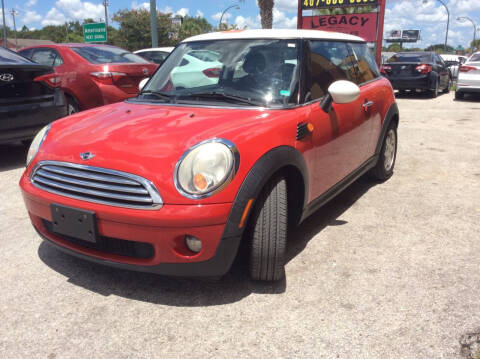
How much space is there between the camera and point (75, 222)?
2.38 metres

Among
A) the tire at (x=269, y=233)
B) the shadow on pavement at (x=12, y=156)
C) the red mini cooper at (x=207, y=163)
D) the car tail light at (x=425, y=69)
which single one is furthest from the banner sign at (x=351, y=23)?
the tire at (x=269, y=233)

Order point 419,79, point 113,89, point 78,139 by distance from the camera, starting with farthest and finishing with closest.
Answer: point 419,79
point 113,89
point 78,139

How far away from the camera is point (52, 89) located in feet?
18.4

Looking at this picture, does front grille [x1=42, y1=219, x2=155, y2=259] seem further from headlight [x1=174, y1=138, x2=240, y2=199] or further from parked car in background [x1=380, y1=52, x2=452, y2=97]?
parked car in background [x1=380, y1=52, x2=452, y2=97]

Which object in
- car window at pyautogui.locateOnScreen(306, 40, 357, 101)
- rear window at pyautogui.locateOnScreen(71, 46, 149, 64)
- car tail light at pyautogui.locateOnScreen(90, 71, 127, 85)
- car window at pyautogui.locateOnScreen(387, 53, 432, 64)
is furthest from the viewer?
car window at pyautogui.locateOnScreen(387, 53, 432, 64)

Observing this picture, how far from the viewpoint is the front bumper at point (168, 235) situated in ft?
7.24

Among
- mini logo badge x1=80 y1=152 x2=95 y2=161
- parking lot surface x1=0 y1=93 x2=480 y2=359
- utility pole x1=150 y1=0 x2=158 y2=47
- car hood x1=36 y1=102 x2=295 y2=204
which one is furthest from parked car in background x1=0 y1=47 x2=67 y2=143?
utility pole x1=150 y1=0 x2=158 y2=47

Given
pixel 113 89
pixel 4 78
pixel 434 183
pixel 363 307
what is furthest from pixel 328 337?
pixel 113 89

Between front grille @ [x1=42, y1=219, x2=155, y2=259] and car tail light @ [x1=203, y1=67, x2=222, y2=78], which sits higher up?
car tail light @ [x1=203, y1=67, x2=222, y2=78]

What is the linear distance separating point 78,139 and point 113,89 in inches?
158

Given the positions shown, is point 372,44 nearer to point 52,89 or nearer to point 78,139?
point 52,89

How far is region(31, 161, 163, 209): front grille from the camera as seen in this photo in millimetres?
2244

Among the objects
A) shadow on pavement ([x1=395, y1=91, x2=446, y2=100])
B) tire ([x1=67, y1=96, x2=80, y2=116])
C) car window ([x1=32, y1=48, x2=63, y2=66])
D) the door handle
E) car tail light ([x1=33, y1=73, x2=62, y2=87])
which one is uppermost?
car window ([x1=32, y1=48, x2=63, y2=66])

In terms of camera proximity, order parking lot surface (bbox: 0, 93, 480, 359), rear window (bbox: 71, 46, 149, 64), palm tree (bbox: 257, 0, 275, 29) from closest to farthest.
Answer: parking lot surface (bbox: 0, 93, 480, 359) < rear window (bbox: 71, 46, 149, 64) < palm tree (bbox: 257, 0, 275, 29)
